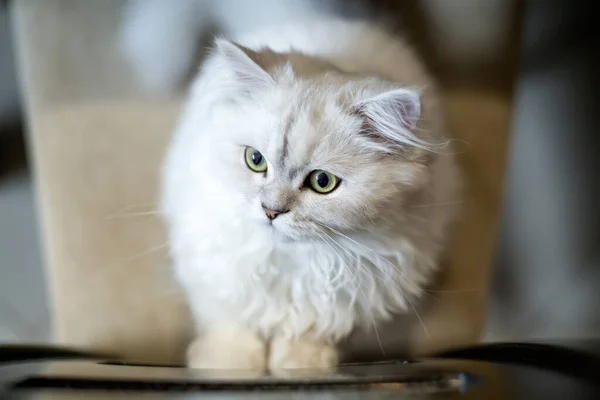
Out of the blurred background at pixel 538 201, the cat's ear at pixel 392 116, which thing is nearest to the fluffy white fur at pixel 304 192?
the cat's ear at pixel 392 116

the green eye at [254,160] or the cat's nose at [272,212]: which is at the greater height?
the green eye at [254,160]

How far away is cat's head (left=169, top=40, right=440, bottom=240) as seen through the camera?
827 millimetres

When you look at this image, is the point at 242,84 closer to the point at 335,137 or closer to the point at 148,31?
the point at 335,137

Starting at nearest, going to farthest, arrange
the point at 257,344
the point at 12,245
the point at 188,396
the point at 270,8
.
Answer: the point at 188,396
the point at 257,344
the point at 270,8
the point at 12,245

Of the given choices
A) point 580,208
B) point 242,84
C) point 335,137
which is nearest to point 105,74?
point 242,84

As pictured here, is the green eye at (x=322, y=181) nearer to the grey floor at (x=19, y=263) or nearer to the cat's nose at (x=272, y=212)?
the cat's nose at (x=272, y=212)

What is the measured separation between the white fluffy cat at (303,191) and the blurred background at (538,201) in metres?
0.33

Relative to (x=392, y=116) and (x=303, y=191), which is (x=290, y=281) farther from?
(x=392, y=116)

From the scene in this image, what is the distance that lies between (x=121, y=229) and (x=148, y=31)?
0.39 meters

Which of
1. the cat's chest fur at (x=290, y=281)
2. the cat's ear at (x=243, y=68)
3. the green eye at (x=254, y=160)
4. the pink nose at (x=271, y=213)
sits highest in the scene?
the cat's ear at (x=243, y=68)

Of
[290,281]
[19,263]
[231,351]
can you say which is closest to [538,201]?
[290,281]

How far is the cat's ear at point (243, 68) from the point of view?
0.82 meters

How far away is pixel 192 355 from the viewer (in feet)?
3.43

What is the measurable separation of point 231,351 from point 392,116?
18.9 inches
